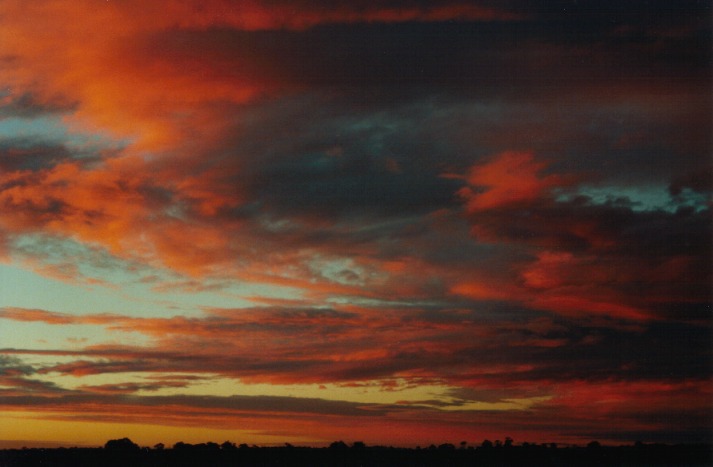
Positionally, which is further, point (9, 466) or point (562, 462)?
point (562, 462)

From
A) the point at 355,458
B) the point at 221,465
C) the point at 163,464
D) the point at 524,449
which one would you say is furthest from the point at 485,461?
the point at 163,464

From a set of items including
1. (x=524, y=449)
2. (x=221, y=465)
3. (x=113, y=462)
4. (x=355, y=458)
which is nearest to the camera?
(x=113, y=462)

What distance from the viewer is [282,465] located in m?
162

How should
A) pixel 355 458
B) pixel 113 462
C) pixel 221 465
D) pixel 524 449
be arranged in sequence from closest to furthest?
pixel 113 462
pixel 221 465
pixel 355 458
pixel 524 449

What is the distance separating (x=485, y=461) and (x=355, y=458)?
103 feet

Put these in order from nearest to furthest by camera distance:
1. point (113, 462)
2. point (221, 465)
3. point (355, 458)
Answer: point (113, 462) < point (221, 465) < point (355, 458)

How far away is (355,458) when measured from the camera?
17775 centimetres

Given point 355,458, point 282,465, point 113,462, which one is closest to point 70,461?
point 113,462

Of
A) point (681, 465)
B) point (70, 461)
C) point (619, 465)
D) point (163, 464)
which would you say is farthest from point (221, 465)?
point (681, 465)

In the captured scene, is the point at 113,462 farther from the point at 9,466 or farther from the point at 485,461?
the point at 485,461

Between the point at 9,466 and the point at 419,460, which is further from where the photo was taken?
the point at 419,460

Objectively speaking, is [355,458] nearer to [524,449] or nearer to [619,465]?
[524,449]

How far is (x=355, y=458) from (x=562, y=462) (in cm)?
5411

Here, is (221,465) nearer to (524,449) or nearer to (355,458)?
(355,458)
